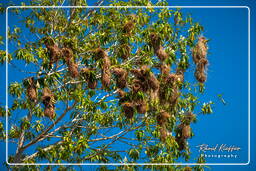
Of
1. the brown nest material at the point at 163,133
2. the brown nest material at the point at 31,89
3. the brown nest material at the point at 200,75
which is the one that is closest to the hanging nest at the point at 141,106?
the brown nest material at the point at 163,133

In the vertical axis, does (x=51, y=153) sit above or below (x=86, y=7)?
below

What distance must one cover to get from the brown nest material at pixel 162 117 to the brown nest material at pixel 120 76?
73 cm

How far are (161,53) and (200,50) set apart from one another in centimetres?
53

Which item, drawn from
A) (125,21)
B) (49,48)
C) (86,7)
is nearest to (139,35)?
(125,21)

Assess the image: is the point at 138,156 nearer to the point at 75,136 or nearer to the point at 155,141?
the point at 155,141

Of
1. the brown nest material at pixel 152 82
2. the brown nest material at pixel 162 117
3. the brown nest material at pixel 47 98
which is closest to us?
the brown nest material at pixel 152 82

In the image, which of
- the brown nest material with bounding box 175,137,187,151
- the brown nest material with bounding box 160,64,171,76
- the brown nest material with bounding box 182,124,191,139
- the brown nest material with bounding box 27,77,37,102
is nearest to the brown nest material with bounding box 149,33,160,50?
the brown nest material with bounding box 160,64,171,76

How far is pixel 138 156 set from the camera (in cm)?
582

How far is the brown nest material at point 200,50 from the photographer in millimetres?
5621

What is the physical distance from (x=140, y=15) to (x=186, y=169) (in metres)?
2.44

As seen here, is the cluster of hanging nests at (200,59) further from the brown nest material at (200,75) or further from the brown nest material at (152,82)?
the brown nest material at (152,82)

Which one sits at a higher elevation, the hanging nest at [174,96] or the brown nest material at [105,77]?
the brown nest material at [105,77]

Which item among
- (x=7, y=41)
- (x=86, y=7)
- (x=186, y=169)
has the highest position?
(x=86, y=7)

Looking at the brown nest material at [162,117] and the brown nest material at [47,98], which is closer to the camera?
the brown nest material at [47,98]
